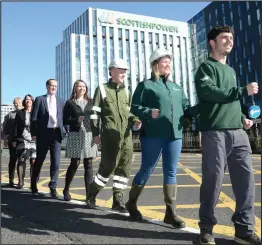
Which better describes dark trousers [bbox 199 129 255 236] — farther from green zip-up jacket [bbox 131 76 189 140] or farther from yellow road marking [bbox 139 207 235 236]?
green zip-up jacket [bbox 131 76 189 140]

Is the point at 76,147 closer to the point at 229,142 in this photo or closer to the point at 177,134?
the point at 177,134

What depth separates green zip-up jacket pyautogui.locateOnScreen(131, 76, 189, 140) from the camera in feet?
10.8

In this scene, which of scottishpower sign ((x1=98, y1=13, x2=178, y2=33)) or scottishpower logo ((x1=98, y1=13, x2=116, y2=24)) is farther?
scottishpower sign ((x1=98, y1=13, x2=178, y2=33))

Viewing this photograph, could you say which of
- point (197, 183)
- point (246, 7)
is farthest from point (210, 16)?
point (197, 183)

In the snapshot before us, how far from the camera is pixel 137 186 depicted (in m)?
3.50

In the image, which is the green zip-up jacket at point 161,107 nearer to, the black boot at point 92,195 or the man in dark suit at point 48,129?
the black boot at point 92,195

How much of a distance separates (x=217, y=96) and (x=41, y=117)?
3.24m

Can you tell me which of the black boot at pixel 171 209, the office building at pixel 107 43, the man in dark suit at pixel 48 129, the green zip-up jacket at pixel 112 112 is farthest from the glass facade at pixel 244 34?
the black boot at pixel 171 209

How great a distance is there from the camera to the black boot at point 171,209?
3150 millimetres

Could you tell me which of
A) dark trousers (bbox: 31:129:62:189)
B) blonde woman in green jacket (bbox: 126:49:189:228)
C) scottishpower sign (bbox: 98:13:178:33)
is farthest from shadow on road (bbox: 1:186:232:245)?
scottishpower sign (bbox: 98:13:178:33)

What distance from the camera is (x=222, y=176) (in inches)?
109

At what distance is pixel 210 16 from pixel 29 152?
197 ft

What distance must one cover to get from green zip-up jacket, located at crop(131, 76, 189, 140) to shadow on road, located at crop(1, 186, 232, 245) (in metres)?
0.89

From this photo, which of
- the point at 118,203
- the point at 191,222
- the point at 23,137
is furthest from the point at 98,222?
the point at 23,137
